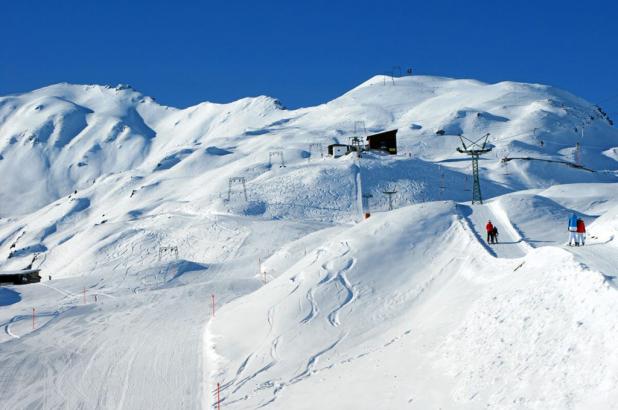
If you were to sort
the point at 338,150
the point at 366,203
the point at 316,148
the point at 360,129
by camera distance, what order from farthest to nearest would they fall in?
the point at 360,129
the point at 316,148
the point at 338,150
the point at 366,203

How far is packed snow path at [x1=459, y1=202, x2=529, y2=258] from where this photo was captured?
2672 centimetres

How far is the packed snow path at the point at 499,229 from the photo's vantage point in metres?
26.7

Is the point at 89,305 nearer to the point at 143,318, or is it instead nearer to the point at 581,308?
the point at 143,318

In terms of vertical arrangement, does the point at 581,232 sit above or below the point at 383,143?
below

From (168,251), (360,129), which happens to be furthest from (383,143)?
(360,129)

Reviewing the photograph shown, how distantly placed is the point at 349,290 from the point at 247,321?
4270mm

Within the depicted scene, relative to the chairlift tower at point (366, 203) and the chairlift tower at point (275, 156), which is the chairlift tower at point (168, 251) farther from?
the chairlift tower at point (275, 156)

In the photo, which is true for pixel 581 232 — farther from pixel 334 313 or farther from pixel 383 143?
pixel 383 143

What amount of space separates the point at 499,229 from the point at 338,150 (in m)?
54.6

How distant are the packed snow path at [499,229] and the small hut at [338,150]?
46787mm

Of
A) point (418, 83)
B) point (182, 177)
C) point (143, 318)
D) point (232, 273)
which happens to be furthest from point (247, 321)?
point (418, 83)

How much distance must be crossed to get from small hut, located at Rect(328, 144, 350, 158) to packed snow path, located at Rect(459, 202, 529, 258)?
46.8 m

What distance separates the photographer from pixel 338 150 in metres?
85.3

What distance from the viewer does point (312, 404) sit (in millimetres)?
17344
